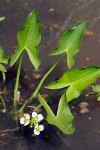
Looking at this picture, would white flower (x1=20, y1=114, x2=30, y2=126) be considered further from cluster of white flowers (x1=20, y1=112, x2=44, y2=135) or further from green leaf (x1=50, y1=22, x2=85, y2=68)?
green leaf (x1=50, y1=22, x2=85, y2=68)

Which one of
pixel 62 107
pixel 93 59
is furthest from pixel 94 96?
pixel 62 107

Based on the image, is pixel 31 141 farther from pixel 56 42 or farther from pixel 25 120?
pixel 56 42

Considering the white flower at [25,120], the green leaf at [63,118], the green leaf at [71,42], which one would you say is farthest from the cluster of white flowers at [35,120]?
the green leaf at [71,42]

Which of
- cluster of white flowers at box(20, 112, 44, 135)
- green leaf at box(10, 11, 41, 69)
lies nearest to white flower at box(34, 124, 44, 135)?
cluster of white flowers at box(20, 112, 44, 135)

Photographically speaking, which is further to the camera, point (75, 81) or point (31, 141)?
point (31, 141)

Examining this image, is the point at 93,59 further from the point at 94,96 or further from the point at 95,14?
the point at 95,14

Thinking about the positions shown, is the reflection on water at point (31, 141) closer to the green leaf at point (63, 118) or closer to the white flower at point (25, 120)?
the white flower at point (25, 120)

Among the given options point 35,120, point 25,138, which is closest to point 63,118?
point 35,120
